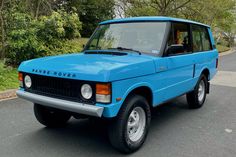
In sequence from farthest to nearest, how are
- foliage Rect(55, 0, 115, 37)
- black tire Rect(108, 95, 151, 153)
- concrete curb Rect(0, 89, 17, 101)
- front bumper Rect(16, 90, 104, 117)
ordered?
foliage Rect(55, 0, 115, 37)
concrete curb Rect(0, 89, 17, 101)
black tire Rect(108, 95, 151, 153)
front bumper Rect(16, 90, 104, 117)

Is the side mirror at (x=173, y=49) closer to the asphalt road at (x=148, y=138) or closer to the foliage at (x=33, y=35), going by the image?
the asphalt road at (x=148, y=138)

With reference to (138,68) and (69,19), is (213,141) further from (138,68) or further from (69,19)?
(69,19)

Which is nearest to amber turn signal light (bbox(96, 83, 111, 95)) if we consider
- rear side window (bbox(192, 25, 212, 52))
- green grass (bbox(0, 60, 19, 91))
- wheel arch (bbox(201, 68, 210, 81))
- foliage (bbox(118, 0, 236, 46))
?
rear side window (bbox(192, 25, 212, 52))

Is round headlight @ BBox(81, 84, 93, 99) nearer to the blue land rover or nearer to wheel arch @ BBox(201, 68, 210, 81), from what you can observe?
the blue land rover

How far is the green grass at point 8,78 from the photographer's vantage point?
7416 millimetres

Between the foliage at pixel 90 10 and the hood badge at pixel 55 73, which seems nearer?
the hood badge at pixel 55 73

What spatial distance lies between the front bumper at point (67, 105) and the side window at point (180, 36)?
78.5 inches

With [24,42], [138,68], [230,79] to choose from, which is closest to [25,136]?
[138,68]

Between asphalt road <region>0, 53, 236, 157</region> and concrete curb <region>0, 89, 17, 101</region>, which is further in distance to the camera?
concrete curb <region>0, 89, 17, 101</region>

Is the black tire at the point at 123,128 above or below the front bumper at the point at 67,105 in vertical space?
below

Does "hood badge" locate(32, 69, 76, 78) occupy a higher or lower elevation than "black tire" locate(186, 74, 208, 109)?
higher

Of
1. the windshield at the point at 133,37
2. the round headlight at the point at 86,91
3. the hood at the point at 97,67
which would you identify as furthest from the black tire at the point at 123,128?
the windshield at the point at 133,37

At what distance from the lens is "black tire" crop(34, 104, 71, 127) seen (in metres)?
4.58

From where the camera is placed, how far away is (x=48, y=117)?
469 centimetres
